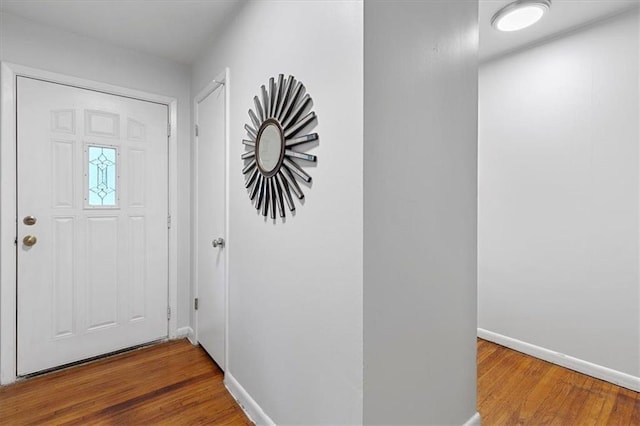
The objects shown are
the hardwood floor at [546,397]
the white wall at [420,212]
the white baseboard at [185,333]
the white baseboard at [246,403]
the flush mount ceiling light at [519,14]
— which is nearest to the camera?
the white wall at [420,212]

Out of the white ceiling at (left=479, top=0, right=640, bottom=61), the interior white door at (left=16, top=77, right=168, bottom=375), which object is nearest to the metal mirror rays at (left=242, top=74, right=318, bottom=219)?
the interior white door at (left=16, top=77, right=168, bottom=375)

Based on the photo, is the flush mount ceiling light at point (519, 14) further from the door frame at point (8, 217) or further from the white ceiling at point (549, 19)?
the door frame at point (8, 217)

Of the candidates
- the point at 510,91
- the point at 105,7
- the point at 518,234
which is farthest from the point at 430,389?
the point at 105,7

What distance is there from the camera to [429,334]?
129cm

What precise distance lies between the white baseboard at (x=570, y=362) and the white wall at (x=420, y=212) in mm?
1192

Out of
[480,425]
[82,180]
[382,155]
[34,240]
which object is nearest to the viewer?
[382,155]

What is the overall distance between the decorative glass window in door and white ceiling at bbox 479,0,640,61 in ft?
9.14

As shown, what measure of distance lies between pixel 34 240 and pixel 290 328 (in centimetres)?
195

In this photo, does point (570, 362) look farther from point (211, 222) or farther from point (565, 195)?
point (211, 222)

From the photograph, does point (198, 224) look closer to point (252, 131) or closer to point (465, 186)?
point (252, 131)

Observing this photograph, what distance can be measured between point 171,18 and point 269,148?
4.21 ft

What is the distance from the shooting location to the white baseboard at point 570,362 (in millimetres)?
1955

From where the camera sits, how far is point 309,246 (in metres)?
1.27

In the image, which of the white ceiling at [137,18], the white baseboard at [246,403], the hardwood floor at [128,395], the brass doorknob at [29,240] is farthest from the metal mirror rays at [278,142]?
the brass doorknob at [29,240]
